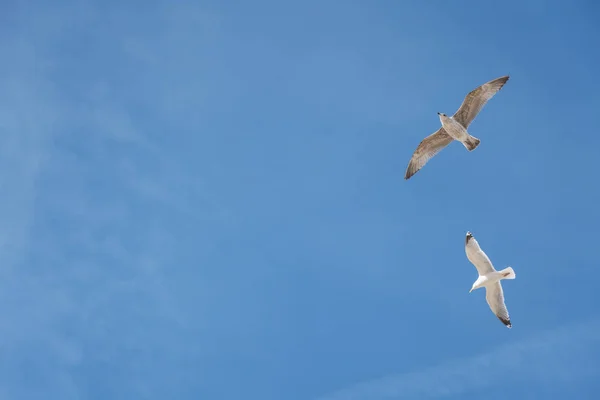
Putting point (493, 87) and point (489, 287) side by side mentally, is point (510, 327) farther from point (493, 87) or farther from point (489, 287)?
point (493, 87)

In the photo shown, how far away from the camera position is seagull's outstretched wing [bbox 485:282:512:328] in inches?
875

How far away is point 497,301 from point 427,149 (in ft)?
18.3

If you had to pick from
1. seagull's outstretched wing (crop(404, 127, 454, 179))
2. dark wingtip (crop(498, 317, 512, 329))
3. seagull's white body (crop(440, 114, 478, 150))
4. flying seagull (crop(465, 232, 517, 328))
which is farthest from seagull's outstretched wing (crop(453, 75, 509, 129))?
dark wingtip (crop(498, 317, 512, 329))

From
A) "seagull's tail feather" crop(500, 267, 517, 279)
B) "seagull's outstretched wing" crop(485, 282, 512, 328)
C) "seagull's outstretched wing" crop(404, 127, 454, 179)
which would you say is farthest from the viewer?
"seagull's outstretched wing" crop(404, 127, 454, 179)

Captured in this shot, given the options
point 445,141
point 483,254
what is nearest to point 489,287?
point 483,254

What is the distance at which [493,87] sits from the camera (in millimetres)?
21562

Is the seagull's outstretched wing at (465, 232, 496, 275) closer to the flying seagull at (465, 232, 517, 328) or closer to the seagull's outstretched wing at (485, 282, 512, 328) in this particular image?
the flying seagull at (465, 232, 517, 328)

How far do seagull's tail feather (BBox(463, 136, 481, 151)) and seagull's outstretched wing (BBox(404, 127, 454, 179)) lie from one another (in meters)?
0.96

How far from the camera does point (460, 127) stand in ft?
72.7

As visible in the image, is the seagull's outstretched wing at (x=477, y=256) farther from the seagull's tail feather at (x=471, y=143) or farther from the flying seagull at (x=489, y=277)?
the seagull's tail feather at (x=471, y=143)

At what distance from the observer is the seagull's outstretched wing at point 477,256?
2164 cm

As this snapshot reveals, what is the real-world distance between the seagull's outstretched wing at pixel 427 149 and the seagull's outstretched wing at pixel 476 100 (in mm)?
1119

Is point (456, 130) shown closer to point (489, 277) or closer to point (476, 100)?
point (476, 100)

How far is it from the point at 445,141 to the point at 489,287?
512cm
